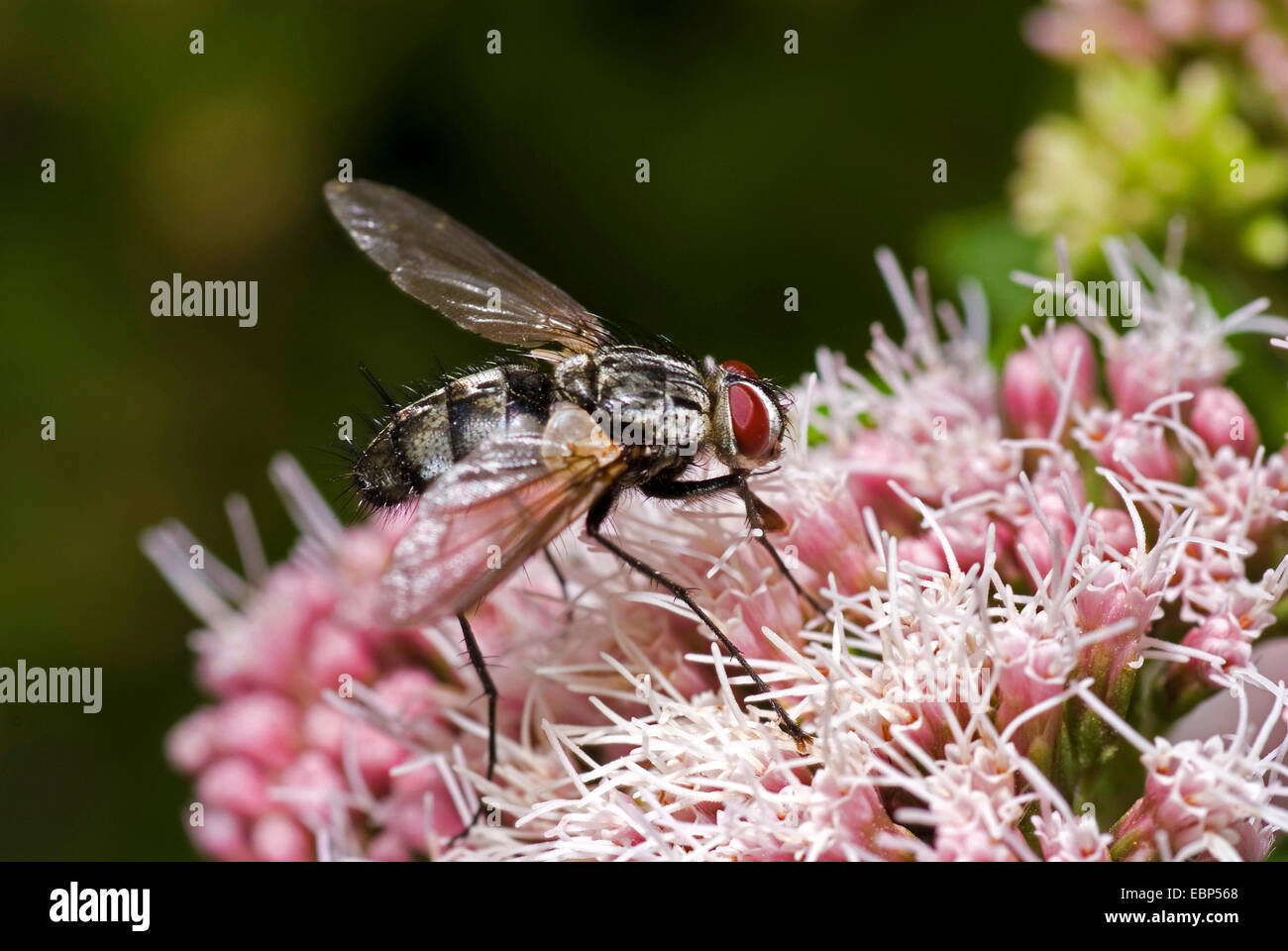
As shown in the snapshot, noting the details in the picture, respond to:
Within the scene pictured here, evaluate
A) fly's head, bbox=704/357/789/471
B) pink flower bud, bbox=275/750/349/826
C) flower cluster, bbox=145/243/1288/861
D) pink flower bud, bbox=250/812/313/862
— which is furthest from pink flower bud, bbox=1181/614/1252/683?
pink flower bud, bbox=250/812/313/862

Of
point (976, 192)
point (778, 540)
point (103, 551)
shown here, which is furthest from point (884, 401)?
point (103, 551)

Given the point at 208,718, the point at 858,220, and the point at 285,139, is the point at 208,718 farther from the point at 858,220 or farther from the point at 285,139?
the point at 858,220

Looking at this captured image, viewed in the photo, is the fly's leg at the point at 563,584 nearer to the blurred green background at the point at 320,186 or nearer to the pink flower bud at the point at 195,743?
the pink flower bud at the point at 195,743

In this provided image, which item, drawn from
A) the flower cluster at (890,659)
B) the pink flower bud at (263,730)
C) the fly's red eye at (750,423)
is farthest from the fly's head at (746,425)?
the pink flower bud at (263,730)

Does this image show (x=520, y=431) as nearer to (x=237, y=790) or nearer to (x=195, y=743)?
(x=237, y=790)

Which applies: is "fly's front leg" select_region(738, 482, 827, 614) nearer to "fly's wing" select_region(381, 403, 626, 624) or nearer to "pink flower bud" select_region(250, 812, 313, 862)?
"fly's wing" select_region(381, 403, 626, 624)

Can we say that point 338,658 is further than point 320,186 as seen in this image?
No

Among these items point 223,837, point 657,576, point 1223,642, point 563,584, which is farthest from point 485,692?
point 1223,642
